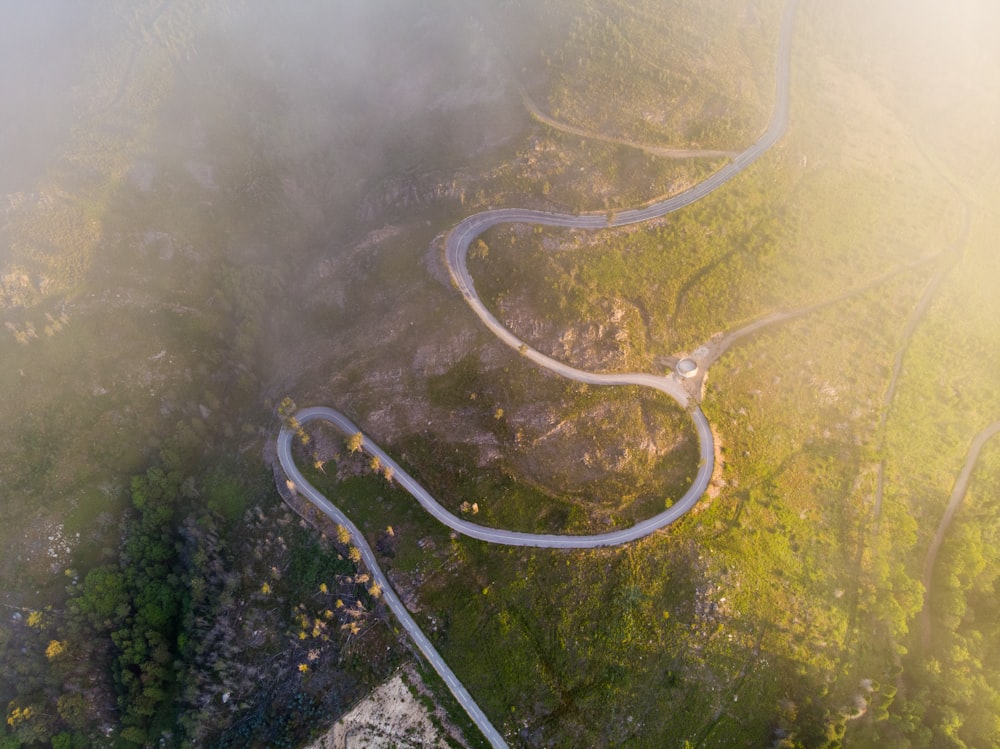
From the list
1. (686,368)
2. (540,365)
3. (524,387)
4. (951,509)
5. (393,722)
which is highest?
(686,368)

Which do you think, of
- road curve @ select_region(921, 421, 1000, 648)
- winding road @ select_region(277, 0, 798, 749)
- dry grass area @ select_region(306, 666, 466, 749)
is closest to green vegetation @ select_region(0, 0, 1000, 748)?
road curve @ select_region(921, 421, 1000, 648)

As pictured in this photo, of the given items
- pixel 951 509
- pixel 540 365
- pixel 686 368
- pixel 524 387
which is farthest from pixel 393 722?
pixel 951 509

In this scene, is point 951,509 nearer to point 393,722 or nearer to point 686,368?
point 686,368

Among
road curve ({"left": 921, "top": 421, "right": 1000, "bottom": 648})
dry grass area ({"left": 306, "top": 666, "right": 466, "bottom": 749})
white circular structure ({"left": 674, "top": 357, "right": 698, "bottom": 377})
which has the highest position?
white circular structure ({"left": 674, "top": 357, "right": 698, "bottom": 377})

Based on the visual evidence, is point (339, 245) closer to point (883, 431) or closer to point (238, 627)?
point (238, 627)

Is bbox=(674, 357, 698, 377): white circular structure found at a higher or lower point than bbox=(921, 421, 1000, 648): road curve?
higher

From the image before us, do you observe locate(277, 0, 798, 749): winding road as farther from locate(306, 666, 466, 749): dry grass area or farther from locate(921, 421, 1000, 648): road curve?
locate(921, 421, 1000, 648): road curve

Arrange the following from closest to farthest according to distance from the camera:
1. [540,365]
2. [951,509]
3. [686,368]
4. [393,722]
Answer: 1. [393,722]
2. [951,509]
3. [686,368]
4. [540,365]

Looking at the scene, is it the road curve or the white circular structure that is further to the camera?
the white circular structure

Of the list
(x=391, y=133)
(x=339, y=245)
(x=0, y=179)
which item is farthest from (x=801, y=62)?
(x=0, y=179)
